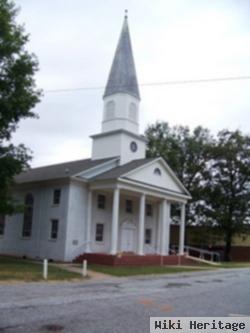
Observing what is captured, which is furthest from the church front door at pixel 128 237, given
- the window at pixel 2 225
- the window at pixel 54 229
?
the window at pixel 2 225

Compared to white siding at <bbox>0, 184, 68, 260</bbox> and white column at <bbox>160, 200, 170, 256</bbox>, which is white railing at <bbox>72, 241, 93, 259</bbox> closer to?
white siding at <bbox>0, 184, 68, 260</bbox>

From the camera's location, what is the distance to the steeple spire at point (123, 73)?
116 feet

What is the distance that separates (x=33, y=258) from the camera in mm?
32188

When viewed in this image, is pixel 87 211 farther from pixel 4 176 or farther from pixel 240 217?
pixel 240 217

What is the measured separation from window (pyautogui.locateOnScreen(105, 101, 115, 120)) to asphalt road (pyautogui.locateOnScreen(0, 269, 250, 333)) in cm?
2020

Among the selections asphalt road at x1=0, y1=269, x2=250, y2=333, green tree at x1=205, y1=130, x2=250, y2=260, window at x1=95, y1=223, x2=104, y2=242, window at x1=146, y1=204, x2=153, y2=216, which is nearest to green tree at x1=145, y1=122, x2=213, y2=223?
green tree at x1=205, y1=130, x2=250, y2=260

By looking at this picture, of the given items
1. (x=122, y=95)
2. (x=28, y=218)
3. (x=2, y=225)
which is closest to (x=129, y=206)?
(x=28, y=218)

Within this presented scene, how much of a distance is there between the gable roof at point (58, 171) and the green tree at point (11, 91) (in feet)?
17.2

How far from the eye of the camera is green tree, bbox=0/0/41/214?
2483 cm

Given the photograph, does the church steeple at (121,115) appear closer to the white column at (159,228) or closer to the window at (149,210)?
the window at (149,210)

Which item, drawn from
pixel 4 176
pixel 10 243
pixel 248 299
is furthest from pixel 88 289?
pixel 10 243

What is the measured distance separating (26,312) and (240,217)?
3981 cm

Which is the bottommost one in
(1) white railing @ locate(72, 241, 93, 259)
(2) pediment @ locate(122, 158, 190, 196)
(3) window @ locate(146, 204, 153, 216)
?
(1) white railing @ locate(72, 241, 93, 259)

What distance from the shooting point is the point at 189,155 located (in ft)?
169
